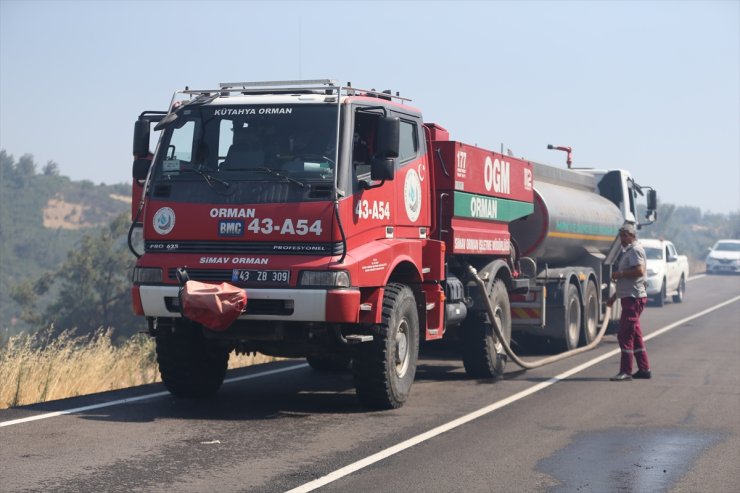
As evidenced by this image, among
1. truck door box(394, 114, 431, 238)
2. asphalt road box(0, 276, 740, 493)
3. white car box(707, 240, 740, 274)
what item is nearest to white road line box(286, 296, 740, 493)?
asphalt road box(0, 276, 740, 493)

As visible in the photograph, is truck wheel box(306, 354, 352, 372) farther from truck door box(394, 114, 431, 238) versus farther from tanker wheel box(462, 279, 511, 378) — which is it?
truck door box(394, 114, 431, 238)

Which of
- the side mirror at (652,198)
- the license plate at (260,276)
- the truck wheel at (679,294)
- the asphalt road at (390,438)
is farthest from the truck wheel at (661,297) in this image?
the license plate at (260,276)

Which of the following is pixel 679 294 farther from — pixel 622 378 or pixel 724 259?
pixel 622 378

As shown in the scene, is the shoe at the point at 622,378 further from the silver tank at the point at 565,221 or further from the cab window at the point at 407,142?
the cab window at the point at 407,142

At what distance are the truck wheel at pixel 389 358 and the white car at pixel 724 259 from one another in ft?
134

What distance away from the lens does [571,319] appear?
58.1 ft

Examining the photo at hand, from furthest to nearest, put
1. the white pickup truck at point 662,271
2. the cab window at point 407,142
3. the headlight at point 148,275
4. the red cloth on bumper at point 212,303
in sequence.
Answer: the white pickup truck at point 662,271 → the cab window at point 407,142 → the headlight at point 148,275 → the red cloth on bumper at point 212,303

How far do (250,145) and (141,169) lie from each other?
1.20m

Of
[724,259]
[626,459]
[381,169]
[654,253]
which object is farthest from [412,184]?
[724,259]

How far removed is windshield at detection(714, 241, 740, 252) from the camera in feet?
165

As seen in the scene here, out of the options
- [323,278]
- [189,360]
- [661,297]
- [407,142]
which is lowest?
[189,360]

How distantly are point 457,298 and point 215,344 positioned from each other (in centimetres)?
336

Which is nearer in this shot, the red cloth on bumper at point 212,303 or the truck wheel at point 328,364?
the red cloth on bumper at point 212,303

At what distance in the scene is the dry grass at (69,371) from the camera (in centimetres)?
1177
